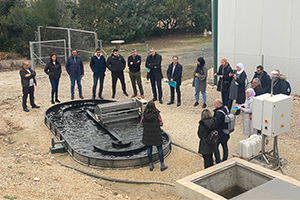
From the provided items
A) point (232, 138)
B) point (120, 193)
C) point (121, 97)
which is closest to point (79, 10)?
point (121, 97)

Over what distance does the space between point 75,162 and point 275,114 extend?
4424 millimetres

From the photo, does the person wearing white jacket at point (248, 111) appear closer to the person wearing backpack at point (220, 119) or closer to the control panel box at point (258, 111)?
the control panel box at point (258, 111)

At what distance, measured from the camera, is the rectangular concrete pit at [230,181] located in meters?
6.68

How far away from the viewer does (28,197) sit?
6.79 m

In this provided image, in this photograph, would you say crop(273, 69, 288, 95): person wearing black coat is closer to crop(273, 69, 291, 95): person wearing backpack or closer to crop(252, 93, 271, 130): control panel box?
crop(273, 69, 291, 95): person wearing backpack

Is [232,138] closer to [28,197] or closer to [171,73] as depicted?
[171,73]

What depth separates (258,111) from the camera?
834cm

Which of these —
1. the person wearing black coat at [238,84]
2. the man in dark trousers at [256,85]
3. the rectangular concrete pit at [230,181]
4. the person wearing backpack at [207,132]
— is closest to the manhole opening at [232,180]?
the rectangular concrete pit at [230,181]

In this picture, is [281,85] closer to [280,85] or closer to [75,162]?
[280,85]

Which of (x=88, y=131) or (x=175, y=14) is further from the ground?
(x=175, y=14)

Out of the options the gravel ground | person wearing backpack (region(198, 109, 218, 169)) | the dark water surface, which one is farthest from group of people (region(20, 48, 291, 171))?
the dark water surface

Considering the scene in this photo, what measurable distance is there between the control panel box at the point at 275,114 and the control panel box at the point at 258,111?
0.07 m

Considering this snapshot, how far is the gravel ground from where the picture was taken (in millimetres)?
7371

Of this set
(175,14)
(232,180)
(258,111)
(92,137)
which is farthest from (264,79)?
(175,14)
